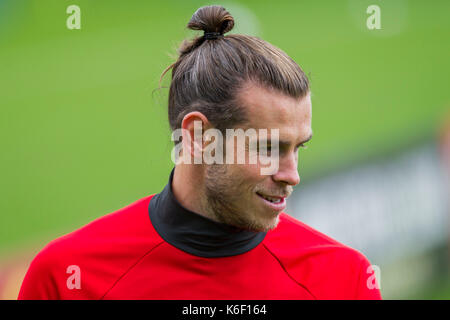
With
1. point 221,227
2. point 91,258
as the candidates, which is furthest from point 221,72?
point 91,258

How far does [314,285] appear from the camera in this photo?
245 cm

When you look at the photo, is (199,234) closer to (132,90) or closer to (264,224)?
(264,224)

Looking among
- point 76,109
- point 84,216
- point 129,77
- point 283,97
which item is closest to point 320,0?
point 129,77

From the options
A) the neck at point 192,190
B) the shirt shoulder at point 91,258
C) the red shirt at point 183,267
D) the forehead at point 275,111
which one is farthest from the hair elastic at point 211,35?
the shirt shoulder at point 91,258

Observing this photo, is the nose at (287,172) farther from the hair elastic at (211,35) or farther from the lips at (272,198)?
the hair elastic at (211,35)

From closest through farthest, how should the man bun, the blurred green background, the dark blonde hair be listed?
the dark blonde hair < the man bun < the blurred green background

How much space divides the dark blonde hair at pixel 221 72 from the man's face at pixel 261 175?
0.04 metres

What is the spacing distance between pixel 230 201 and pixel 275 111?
380 mm

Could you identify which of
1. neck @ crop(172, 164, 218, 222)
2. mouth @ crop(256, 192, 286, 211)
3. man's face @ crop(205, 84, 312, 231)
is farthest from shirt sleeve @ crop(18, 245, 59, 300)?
mouth @ crop(256, 192, 286, 211)

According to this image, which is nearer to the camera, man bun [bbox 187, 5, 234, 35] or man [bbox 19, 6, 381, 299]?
man [bbox 19, 6, 381, 299]

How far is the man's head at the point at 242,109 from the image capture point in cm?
233

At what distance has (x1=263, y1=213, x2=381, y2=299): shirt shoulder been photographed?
244 centimetres

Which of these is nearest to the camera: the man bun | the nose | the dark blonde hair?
the nose

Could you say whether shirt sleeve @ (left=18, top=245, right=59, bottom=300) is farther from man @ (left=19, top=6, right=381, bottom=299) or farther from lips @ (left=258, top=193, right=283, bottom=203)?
lips @ (left=258, top=193, right=283, bottom=203)
